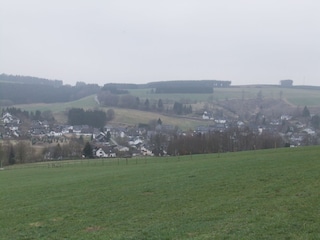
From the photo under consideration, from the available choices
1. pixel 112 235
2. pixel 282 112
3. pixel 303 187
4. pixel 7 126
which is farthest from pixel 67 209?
pixel 282 112

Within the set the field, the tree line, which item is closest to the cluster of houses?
the tree line

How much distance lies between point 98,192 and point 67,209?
445cm

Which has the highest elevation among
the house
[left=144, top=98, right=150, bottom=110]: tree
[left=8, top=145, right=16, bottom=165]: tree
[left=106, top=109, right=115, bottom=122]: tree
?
[left=144, top=98, right=150, bottom=110]: tree

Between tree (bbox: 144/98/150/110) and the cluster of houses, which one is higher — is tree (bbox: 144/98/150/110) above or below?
above

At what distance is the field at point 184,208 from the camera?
1309cm

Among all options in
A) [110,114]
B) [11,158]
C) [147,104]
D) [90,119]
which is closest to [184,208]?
[11,158]

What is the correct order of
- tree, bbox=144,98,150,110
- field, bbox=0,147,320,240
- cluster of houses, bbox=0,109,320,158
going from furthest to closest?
tree, bbox=144,98,150,110
cluster of houses, bbox=0,109,320,158
field, bbox=0,147,320,240

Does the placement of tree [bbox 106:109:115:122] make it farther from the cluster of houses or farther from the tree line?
the cluster of houses

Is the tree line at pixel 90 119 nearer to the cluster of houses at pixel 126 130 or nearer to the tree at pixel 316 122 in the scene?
the cluster of houses at pixel 126 130

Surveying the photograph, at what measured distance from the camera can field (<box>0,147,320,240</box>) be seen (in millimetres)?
13094

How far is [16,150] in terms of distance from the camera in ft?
294

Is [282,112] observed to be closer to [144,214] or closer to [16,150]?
[16,150]

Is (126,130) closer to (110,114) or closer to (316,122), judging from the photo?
(110,114)

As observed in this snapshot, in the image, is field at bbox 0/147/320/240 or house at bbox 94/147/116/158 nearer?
field at bbox 0/147/320/240
